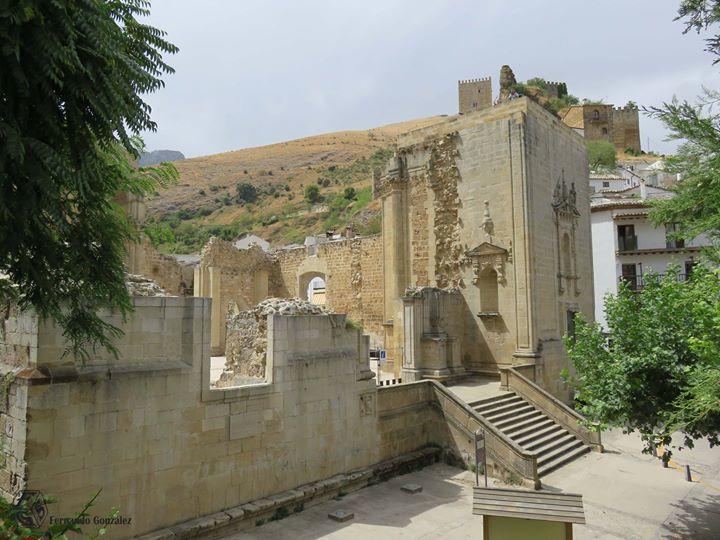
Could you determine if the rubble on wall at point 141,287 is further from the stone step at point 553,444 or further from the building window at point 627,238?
the building window at point 627,238

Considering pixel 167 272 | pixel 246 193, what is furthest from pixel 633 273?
pixel 246 193

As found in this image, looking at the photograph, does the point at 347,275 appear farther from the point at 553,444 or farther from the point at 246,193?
the point at 246,193

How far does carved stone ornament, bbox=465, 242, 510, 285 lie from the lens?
16328mm

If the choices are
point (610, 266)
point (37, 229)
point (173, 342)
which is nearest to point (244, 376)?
point (173, 342)

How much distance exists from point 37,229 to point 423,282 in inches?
599

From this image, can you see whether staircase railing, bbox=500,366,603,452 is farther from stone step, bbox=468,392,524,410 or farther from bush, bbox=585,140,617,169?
bush, bbox=585,140,617,169

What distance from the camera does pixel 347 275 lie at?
2605 cm

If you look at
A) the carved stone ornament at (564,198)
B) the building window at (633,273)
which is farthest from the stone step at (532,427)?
the building window at (633,273)

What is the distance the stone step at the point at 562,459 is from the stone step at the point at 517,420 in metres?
1.07

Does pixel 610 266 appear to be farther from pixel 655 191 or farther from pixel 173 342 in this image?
pixel 173 342

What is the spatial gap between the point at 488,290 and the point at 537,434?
5.67 m

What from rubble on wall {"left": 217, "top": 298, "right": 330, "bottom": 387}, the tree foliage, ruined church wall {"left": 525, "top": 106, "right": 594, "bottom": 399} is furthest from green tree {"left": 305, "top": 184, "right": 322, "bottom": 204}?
the tree foliage

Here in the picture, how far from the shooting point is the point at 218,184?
98.1 meters

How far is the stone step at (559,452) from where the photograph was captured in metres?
11.5
